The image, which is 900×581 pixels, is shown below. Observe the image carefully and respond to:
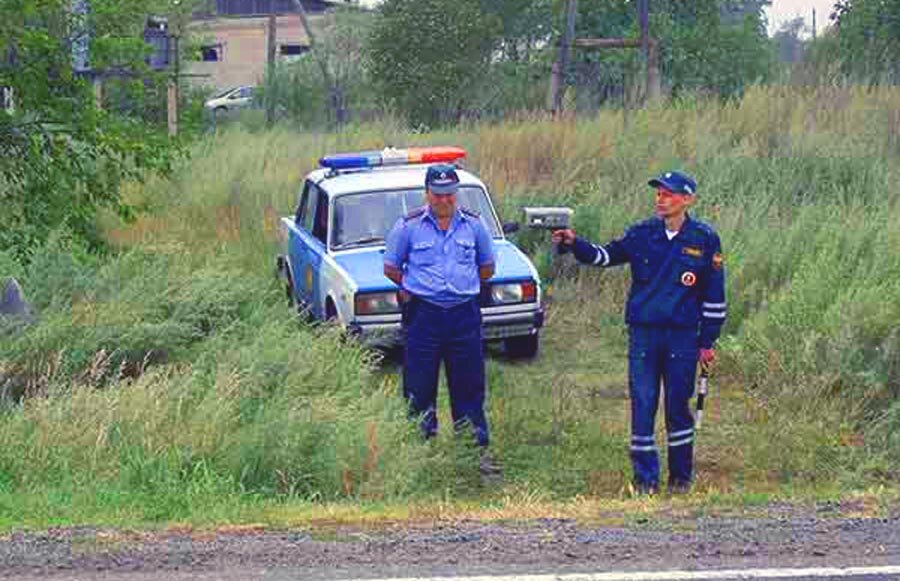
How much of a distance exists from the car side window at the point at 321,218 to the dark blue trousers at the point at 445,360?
4118 mm

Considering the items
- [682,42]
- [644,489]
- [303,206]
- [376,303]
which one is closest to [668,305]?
[644,489]

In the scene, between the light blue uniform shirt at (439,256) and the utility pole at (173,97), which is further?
the utility pole at (173,97)

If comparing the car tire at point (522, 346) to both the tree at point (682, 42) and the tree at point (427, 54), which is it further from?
the tree at point (427, 54)

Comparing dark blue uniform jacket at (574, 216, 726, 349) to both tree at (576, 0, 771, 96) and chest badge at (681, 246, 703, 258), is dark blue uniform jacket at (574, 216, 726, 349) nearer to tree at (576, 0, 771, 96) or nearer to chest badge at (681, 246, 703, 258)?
chest badge at (681, 246, 703, 258)

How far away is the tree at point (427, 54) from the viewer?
99.1ft

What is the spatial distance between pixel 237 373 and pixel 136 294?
272cm

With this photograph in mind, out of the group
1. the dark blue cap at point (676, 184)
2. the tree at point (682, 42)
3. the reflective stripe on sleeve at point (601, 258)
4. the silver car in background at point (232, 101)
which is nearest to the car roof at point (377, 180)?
the reflective stripe on sleeve at point (601, 258)

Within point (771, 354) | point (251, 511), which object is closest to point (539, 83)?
point (771, 354)

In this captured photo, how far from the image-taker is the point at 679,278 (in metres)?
8.11

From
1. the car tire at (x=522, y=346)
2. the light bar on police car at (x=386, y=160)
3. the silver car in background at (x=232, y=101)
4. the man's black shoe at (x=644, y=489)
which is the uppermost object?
the light bar on police car at (x=386, y=160)

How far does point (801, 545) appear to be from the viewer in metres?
6.10

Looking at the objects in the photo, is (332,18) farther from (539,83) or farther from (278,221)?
(278,221)

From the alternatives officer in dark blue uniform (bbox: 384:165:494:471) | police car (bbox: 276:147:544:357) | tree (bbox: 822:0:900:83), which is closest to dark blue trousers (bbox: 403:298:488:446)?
officer in dark blue uniform (bbox: 384:165:494:471)

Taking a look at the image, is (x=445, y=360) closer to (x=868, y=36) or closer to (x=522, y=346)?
(x=522, y=346)
